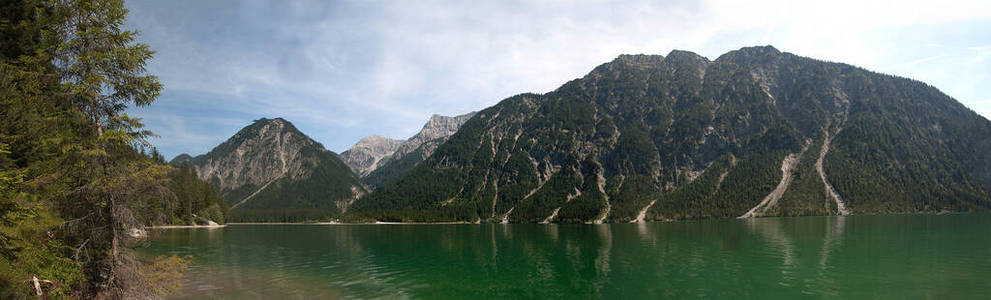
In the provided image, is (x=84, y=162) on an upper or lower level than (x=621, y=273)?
upper

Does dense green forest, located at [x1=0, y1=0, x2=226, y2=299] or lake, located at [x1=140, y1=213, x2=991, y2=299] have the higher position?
dense green forest, located at [x1=0, y1=0, x2=226, y2=299]

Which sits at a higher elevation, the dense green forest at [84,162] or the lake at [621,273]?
the dense green forest at [84,162]

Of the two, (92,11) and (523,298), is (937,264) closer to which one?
(523,298)

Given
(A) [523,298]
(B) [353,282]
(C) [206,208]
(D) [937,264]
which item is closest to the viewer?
(A) [523,298]

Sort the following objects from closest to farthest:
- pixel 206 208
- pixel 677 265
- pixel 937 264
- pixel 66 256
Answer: pixel 66 256 < pixel 937 264 < pixel 677 265 < pixel 206 208

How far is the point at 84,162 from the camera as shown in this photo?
60.5 feet

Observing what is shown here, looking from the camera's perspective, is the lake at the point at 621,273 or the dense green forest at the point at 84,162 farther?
the lake at the point at 621,273

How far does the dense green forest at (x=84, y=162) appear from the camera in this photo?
1877 cm

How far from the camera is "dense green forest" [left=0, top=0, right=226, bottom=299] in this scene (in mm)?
18766

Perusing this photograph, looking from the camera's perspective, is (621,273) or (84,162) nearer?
(84,162)

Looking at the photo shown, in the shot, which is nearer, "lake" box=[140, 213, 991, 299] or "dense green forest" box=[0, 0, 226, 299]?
"dense green forest" box=[0, 0, 226, 299]

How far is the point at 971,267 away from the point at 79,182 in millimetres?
78991

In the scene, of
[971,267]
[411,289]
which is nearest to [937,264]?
[971,267]

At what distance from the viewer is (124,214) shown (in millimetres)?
19547
